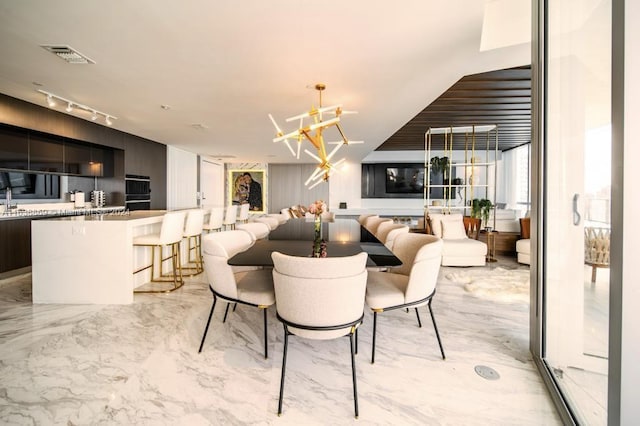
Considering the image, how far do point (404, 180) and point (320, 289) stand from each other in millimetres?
8798

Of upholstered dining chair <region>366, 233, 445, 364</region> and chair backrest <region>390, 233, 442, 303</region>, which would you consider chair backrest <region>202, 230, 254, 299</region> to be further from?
chair backrest <region>390, 233, 442, 303</region>

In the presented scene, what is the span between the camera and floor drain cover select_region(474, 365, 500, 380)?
2.00 meters

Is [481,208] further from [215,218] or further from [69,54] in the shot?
[69,54]

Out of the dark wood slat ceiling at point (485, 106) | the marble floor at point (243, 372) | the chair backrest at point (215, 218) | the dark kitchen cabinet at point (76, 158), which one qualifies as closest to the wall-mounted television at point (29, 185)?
the dark kitchen cabinet at point (76, 158)

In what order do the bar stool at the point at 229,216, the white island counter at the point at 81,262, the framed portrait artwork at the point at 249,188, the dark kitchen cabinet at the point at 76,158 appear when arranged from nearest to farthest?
the white island counter at the point at 81,262, the dark kitchen cabinet at the point at 76,158, the bar stool at the point at 229,216, the framed portrait artwork at the point at 249,188

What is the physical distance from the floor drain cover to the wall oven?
6.57m

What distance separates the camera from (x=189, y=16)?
2076 millimetres

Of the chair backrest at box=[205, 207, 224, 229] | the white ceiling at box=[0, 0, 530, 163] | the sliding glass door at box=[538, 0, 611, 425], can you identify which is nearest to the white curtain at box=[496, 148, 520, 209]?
the white ceiling at box=[0, 0, 530, 163]

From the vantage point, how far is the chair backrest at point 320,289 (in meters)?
1.58

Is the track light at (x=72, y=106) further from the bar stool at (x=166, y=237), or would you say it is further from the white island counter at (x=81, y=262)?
the bar stool at (x=166, y=237)

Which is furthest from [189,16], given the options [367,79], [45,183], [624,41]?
[45,183]

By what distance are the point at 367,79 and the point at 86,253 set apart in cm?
350

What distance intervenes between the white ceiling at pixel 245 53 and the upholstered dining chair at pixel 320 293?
1.62 m

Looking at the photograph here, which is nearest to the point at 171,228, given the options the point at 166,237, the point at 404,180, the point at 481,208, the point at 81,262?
the point at 166,237
